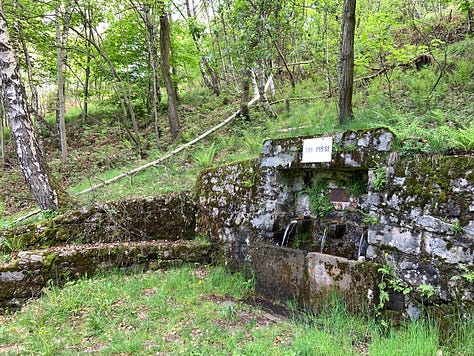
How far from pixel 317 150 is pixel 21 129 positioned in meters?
4.91

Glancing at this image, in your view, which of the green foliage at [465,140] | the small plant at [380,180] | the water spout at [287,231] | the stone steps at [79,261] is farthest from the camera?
the water spout at [287,231]

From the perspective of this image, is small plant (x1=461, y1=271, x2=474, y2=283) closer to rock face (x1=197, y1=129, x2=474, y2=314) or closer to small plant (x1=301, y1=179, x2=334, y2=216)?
rock face (x1=197, y1=129, x2=474, y2=314)

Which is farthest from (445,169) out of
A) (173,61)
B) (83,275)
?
(173,61)

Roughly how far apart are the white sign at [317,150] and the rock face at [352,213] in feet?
0.24

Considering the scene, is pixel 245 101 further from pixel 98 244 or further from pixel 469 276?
pixel 469 276

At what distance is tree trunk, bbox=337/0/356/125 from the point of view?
4.79 m

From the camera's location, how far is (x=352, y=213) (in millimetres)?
4180

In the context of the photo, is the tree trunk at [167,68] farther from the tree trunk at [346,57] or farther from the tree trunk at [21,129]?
the tree trunk at [346,57]

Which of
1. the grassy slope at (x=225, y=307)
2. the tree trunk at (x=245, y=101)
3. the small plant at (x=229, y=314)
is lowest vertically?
the small plant at (x=229, y=314)

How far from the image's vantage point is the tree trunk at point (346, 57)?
479 cm

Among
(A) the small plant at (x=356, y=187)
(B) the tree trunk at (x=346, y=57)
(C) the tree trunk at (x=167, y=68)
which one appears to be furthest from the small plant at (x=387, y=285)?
(C) the tree trunk at (x=167, y=68)

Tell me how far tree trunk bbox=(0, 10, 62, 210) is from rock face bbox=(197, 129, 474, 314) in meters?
2.75

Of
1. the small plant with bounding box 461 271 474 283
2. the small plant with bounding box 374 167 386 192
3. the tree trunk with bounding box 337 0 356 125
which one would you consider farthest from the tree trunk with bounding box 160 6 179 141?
the small plant with bounding box 461 271 474 283

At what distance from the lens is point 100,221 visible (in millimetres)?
5594
